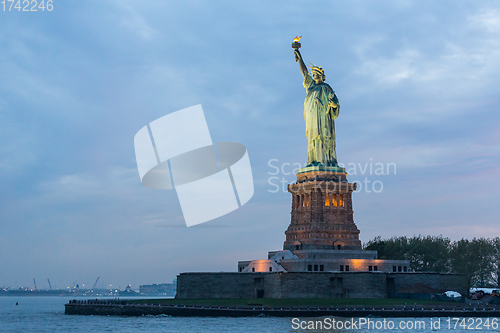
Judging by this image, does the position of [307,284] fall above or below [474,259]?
below

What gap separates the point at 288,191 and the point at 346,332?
36.6 meters

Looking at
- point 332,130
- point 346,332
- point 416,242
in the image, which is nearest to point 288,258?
point 332,130

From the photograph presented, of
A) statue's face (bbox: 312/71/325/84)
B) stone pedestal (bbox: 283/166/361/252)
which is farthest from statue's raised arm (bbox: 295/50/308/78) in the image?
stone pedestal (bbox: 283/166/361/252)

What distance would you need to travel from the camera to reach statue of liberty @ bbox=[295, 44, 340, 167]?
296 feet

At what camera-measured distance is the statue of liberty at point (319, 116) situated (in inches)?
3548

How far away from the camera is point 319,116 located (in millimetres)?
90500

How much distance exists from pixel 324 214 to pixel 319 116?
13.8 metres

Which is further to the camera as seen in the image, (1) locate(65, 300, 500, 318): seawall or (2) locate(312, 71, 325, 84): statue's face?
(2) locate(312, 71, 325, 84): statue's face

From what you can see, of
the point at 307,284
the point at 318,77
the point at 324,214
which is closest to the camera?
the point at 307,284

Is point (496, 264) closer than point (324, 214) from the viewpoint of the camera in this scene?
No

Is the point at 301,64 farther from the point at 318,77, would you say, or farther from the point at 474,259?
the point at 474,259

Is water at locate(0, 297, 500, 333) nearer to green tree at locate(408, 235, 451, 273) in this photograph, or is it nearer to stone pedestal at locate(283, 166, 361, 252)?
stone pedestal at locate(283, 166, 361, 252)

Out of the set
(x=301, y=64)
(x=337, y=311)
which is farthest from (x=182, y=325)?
(x=301, y=64)

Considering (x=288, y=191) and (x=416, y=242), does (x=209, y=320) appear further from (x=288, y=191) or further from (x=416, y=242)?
(x=416, y=242)
